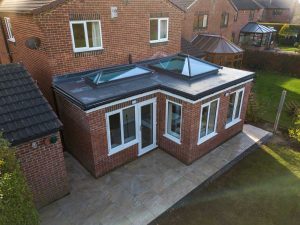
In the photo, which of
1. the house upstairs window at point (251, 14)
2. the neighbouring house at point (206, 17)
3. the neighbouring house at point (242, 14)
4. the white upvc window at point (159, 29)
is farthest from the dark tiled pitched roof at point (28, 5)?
the house upstairs window at point (251, 14)

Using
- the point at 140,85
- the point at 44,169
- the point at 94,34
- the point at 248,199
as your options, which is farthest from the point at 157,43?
the point at 248,199

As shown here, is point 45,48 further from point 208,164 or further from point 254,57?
point 254,57

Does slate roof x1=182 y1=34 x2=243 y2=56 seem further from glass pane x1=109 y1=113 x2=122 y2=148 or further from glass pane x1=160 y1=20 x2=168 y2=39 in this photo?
glass pane x1=109 y1=113 x2=122 y2=148

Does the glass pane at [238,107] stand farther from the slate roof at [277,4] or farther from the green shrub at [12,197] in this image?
the slate roof at [277,4]

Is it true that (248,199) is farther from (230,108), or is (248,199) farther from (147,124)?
(147,124)

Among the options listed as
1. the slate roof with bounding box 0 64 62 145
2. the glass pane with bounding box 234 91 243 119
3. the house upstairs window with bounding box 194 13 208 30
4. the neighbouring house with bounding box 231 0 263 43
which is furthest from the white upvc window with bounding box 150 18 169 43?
the neighbouring house with bounding box 231 0 263 43

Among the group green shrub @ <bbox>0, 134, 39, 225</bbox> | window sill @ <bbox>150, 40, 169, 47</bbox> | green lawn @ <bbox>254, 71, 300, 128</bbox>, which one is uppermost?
window sill @ <bbox>150, 40, 169, 47</bbox>
